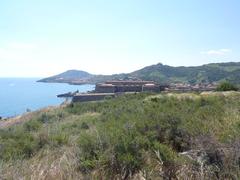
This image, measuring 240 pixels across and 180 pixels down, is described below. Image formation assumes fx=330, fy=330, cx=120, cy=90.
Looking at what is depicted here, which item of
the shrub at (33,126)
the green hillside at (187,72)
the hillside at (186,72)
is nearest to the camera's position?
the shrub at (33,126)

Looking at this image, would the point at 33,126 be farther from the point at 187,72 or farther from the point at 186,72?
the point at 186,72

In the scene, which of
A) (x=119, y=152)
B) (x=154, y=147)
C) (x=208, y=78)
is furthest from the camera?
(x=208, y=78)

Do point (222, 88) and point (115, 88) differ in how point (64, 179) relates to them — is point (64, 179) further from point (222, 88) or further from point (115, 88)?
point (115, 88)

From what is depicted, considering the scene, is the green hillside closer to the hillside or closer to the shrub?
the hillside

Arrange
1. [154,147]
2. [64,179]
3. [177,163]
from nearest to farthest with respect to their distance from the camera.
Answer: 1. [64,179]
2. [177,163]
3. [154,147]

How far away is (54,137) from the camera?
6.82m

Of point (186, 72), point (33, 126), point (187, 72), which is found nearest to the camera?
point (33, 126)

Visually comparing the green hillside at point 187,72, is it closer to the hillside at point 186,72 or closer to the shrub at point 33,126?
the hillside at point 186,72

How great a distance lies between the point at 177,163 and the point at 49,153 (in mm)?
2164

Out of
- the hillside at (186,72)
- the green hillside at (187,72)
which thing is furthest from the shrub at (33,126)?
the hillside at (186,72)

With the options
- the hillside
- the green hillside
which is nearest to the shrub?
the green hillside

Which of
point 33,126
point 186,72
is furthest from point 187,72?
point 33,126

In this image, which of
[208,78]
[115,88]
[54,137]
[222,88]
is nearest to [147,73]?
[208,78]

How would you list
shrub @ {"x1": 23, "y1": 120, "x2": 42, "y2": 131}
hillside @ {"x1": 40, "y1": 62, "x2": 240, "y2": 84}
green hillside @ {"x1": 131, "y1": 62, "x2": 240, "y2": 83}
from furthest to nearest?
hillside @ {"x1": 40, "y1": 62, "x2": 240, "y2": 84} → green hillside @ {"x1": 131, "y1": 62, "x2": 240, "y2": 83} → shrub @ {"x1": 23, "y1": 120, "x2": 42, "y2": 131}
